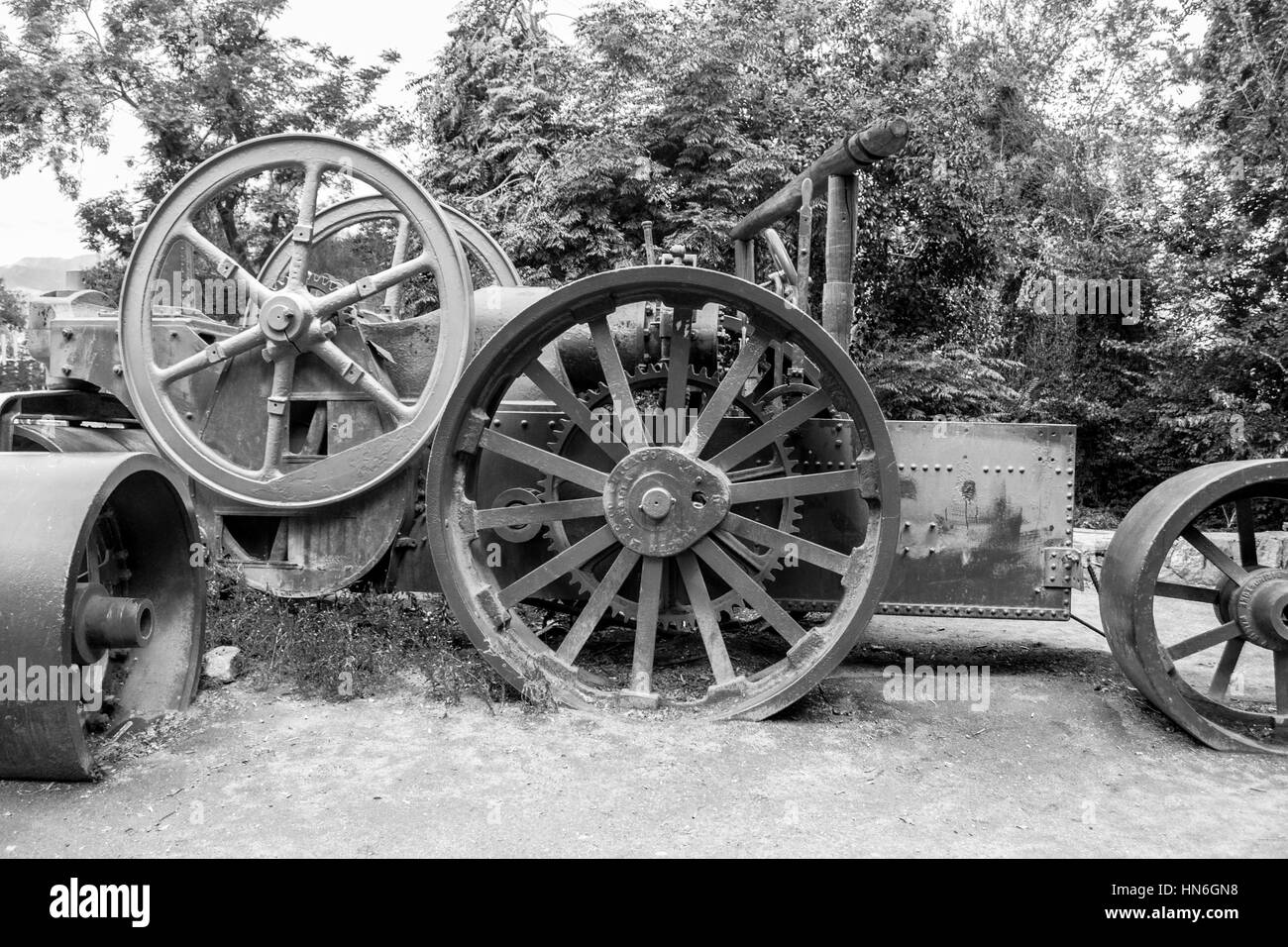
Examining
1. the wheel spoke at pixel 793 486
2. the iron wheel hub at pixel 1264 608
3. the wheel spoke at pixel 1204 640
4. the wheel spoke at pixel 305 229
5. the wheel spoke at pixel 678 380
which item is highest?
the wheel spoke at pixel 305 229

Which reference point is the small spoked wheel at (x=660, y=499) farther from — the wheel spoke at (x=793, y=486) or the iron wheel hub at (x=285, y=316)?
the iron wheel hub at (x=285, y=316)

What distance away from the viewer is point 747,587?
4.02 meters

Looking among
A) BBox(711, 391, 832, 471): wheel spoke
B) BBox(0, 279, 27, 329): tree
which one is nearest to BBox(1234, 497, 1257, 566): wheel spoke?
BBox(711, 391, 832, 471): wheel spoke

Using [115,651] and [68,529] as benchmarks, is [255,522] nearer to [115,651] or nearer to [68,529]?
[115,651]

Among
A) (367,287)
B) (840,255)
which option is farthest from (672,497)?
(367,287)

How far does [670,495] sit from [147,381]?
2.70 m

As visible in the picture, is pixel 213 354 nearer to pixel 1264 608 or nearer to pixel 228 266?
pixel 228 266

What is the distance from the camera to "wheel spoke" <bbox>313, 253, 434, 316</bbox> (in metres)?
4.44

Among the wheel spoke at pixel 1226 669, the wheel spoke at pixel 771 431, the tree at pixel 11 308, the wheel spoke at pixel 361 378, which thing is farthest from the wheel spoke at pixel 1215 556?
the tree at pixel 11 308

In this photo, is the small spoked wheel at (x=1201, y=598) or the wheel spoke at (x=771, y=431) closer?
the small spoked wheel at (x=1201, y=598)

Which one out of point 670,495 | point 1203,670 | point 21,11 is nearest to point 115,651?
point 670,495

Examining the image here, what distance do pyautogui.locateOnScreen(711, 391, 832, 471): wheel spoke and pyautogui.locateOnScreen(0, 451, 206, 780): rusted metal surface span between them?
7.83ft

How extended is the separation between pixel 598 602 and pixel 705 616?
19.2 inches

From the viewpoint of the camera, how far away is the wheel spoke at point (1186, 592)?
4.05m
